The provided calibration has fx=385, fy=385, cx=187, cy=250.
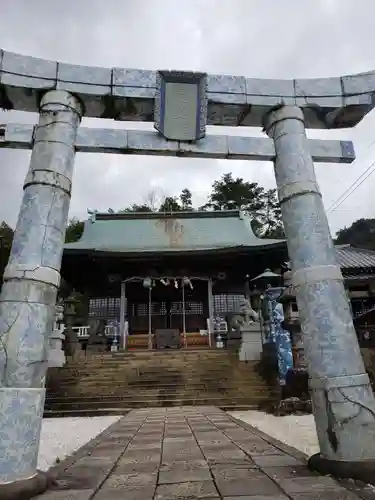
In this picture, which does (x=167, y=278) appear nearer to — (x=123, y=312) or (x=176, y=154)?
(x=123, y=312)

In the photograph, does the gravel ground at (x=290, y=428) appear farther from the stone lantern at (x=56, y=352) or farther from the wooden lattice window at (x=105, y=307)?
the wooden lattice window at (x=105, y=307)

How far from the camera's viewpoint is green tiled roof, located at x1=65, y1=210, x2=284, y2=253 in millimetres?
20500

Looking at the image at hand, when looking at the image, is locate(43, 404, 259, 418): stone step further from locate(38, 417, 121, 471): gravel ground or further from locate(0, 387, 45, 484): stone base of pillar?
locate(0, 387, 45, 484): stone base of pillar


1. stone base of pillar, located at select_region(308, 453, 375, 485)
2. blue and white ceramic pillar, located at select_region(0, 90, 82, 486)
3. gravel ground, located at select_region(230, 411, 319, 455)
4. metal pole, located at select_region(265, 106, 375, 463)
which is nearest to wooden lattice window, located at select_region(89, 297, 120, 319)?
gravel ground, located at select_region(230, 411, 319, 455)

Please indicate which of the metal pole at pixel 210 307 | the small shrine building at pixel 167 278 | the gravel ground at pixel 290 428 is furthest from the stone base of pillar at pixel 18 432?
the metal pole at pixel 210 307

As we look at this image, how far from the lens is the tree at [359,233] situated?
45.4m

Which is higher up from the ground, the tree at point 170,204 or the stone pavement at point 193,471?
the tree at point 170,204

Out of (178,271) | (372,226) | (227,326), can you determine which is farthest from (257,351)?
(372,226)

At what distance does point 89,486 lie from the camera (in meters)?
3.16

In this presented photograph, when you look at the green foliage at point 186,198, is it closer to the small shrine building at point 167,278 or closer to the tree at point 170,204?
the tree at point 170,204

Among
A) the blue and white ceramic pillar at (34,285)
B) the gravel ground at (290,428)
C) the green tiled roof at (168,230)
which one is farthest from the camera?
the green tiled roof at (168,230)

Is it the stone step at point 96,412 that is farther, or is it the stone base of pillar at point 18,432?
the stone step at point 96,412

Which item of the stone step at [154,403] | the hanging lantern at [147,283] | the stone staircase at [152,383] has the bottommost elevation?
the stone step at [154,403]

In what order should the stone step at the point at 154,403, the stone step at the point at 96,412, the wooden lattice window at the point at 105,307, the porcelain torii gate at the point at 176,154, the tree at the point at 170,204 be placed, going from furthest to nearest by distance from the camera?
the tree at the point at 170,204, the wooden lattice window at the point at 105,307, the stone step at the point at 154,403, the stone step at the point at 96,412, the porcelain torii gate at the point at 176,154
